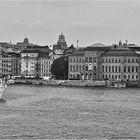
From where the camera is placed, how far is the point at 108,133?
3778cm

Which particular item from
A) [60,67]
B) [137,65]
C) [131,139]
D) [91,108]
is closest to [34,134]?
[131,139]

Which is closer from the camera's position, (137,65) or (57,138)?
(57,138)

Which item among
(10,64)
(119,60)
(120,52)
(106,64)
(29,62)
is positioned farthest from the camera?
(10,64)

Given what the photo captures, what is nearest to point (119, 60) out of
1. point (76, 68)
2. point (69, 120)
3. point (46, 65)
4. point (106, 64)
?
point (106, 64)

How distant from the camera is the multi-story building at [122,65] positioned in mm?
108688

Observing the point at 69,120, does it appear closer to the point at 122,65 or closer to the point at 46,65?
the point at 122,65

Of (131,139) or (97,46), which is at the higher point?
(97,46)

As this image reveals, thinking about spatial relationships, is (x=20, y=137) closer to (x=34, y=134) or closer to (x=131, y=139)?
(x=34, y=134)

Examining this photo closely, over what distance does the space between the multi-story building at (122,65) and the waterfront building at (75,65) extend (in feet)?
14.4

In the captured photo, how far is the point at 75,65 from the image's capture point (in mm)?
113938

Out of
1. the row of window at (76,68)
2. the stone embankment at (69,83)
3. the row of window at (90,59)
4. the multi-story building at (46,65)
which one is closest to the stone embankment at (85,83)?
the stone embankment at (69,83)

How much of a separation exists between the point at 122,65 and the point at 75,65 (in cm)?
812

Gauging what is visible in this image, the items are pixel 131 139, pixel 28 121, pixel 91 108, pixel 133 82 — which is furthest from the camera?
pixel 133 82

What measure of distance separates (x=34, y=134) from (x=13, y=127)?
266 centimetres
